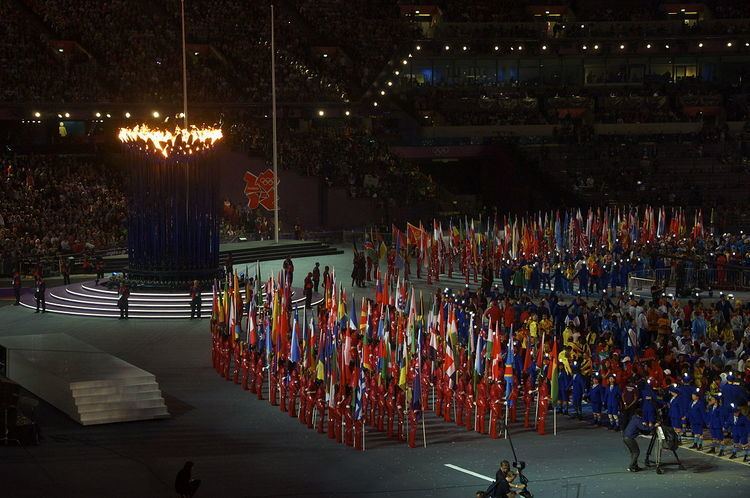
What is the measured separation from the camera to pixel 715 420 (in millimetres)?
25438

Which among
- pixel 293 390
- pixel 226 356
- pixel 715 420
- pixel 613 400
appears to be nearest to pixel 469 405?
pixel 613 400

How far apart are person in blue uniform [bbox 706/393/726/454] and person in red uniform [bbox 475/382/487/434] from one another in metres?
4.33

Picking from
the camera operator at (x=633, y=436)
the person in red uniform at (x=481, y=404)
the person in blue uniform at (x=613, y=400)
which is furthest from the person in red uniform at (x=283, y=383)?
the camera operator at (x=633, y=436)

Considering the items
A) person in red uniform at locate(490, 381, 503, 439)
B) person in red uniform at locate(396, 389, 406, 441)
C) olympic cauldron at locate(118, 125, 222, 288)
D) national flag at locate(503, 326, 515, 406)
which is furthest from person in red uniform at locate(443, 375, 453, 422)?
olympic cauldron at locate(118, 125, 222, 288)

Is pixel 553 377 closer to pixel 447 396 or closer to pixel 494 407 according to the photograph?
pixel 494 407

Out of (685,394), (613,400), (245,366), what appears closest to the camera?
(685,394)

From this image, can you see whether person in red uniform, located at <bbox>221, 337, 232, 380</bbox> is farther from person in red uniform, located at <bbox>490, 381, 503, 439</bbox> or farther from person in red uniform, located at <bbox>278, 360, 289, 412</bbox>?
person in red uniform, located at <bbox>490, 381, 503, 439</bbox>

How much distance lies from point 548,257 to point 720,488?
24377 mm

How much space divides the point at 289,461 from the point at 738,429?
8165mm

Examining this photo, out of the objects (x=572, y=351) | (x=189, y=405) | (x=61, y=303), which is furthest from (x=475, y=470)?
(x=61, y=303)

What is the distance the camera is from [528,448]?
85.3 feet

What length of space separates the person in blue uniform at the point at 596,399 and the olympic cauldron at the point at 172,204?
18.6 metres

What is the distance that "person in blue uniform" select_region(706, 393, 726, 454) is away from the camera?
25.4 meters

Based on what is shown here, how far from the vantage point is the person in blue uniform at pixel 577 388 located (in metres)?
28.2
